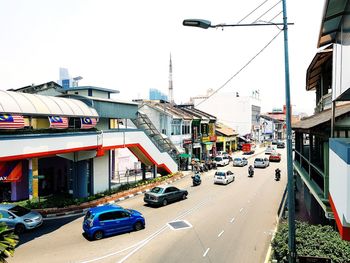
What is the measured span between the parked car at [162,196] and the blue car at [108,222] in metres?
4.93

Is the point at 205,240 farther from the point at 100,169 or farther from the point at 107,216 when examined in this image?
the point at 100,169

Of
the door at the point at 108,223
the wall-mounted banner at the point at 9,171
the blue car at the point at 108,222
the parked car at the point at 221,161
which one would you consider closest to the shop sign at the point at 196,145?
the parked car at the point at 221,161

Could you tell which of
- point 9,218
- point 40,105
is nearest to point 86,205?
point 9,218

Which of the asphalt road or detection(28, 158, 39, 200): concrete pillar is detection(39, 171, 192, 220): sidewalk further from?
detection(28, 158, 39, 200): concrete pillar

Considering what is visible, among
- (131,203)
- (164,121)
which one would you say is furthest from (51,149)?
(164,121)

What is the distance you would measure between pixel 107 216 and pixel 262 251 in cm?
812

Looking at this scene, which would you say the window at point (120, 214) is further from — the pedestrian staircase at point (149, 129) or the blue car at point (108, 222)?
the pedestrian staircase at point (149, 129)

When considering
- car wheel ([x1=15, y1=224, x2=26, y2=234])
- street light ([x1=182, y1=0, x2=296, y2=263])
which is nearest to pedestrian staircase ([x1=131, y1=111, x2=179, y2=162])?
car wheel ([x1=15, y1=224, x2=26, y2=234])

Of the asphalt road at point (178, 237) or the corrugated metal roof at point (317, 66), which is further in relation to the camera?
the corrugated metal roof at point (317, 66)

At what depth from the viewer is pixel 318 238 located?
36.5 ft

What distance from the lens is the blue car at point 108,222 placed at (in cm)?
1579

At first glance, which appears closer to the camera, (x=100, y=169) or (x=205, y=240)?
(x=205, y=240)

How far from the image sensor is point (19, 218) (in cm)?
1695

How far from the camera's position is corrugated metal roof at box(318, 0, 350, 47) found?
624 cm
